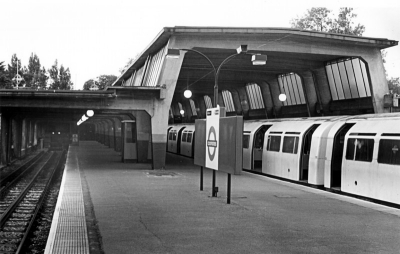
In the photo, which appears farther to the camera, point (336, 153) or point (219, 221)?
point (336, 153)

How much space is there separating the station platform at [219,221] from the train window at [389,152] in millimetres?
1376

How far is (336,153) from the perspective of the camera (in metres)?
19.2

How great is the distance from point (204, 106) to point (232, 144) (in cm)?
4769

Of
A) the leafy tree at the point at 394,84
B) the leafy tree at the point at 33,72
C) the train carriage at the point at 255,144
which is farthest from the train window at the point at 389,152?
the leafy tree at the point at 33,72

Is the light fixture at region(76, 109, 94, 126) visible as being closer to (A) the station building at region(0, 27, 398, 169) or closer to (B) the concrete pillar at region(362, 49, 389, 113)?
(A) the station building at region(0, 27, 398, 169)

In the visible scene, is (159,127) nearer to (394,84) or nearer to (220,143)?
(220,143)

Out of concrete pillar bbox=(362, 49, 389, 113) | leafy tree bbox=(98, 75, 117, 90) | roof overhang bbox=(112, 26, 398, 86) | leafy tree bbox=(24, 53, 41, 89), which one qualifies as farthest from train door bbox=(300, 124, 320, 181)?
leafy tree bbox=(98, 75, 117, 90)

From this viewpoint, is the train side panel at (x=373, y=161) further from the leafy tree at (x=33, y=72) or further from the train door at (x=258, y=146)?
the leafy tree at (x=33, y=72)

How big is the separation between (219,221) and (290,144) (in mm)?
11055

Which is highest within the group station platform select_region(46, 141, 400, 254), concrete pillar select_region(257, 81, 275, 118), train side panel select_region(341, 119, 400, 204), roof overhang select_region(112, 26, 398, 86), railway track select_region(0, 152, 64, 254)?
roof overhang select_region(112, 26, 398, 86)

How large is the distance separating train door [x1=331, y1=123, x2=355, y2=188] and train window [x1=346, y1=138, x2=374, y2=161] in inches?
46.9

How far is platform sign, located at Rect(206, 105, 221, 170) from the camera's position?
16.4 m

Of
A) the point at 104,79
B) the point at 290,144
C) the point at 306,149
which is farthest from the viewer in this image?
the point at 104,79

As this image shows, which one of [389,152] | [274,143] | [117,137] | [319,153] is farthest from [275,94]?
[389,152]
